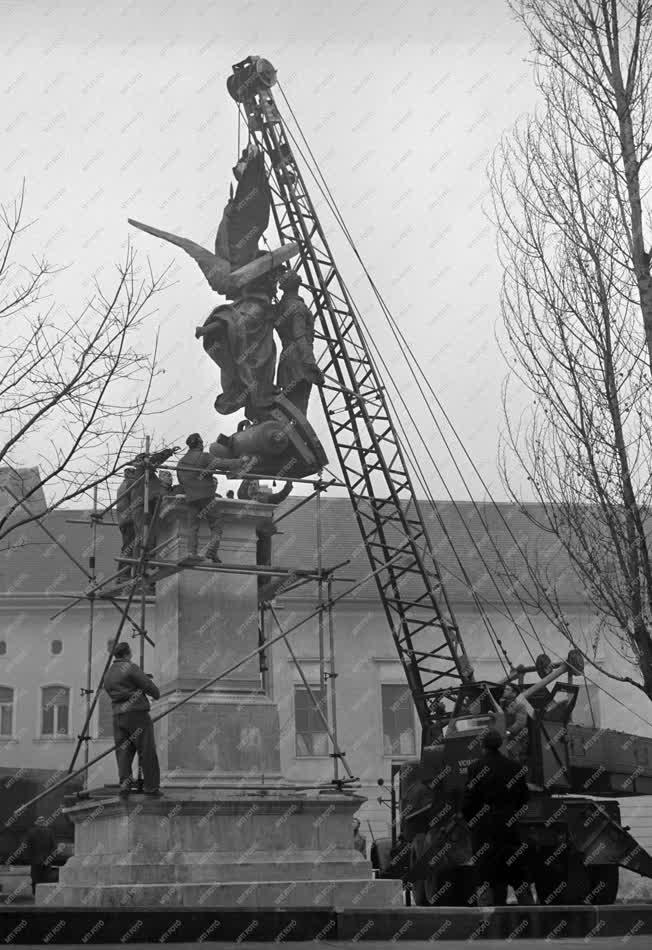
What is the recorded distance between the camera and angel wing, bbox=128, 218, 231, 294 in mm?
14828

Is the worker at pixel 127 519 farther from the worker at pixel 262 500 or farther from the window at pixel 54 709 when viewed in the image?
the window at pixel 54 709

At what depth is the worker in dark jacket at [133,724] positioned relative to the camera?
1152 cm

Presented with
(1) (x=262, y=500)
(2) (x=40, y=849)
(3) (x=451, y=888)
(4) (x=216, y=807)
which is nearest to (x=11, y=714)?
(2) (x=40, y=849)

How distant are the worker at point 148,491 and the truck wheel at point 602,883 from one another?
6.56 m

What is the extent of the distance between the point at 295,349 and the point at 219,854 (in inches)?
242

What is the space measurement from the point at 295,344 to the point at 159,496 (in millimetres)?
2804

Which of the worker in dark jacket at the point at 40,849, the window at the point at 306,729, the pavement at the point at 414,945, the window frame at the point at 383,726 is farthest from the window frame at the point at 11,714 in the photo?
the pavement at the point at 414,945

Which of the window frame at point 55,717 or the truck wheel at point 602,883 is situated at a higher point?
the window frame at point 55,717

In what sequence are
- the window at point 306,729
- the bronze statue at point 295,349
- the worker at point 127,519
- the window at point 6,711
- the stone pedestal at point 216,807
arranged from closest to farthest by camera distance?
the stone pedestal at point 216,807
the worker at point 127,519
the bronze statue at point 295,349
the window at point 306,729
the window at point 6,711

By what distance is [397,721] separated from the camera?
1243 inches

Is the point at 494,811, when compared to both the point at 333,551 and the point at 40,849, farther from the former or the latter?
the point at 333,551

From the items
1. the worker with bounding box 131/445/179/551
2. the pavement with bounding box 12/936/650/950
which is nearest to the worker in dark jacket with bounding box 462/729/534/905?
the pavement with bounding box 12/936/650/950

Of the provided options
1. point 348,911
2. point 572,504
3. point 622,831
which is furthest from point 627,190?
point 348,911

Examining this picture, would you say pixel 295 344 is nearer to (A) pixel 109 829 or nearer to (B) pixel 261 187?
(B) pixel 261 187
